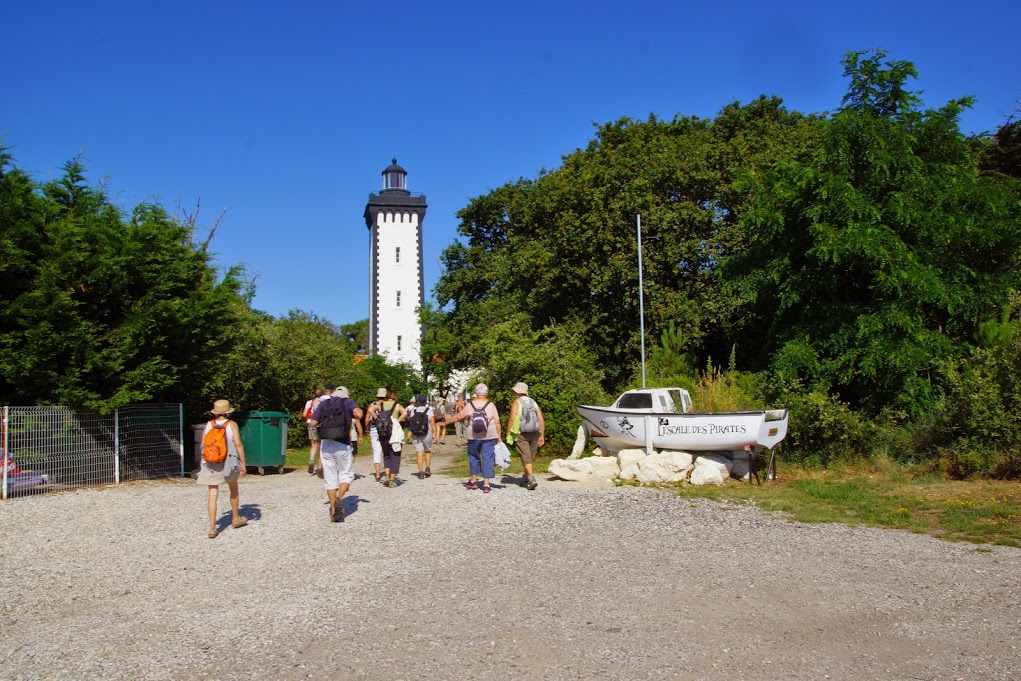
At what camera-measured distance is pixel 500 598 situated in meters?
7.18

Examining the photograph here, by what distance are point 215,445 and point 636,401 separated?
1046 centimetres

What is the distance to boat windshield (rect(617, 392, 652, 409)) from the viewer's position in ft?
59.8

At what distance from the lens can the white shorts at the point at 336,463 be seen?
11172 millimetres

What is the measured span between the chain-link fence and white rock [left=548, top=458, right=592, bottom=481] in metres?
7.76

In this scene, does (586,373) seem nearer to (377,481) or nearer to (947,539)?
(377,481)

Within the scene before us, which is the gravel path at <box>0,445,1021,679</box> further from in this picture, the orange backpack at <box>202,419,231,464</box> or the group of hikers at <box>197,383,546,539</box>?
the orange backpack at <box>202,419,231,464</box>

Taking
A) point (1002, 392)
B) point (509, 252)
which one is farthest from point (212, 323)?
point (509, 252)

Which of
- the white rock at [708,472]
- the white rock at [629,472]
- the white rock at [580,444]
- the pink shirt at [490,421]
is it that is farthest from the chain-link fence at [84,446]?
the white rock at [708,472]

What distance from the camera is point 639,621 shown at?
6469 millimetres

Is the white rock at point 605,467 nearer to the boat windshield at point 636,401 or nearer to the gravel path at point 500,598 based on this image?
the boat windshield at point 636,401

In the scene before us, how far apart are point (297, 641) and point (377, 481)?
9.54 metres

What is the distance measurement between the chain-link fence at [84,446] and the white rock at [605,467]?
8.44 meters

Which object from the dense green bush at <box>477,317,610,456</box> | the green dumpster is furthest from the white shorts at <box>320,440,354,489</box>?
the dense green bush at <box>477,317,610,456</box>

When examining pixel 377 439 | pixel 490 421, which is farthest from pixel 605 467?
pixel 377 439
